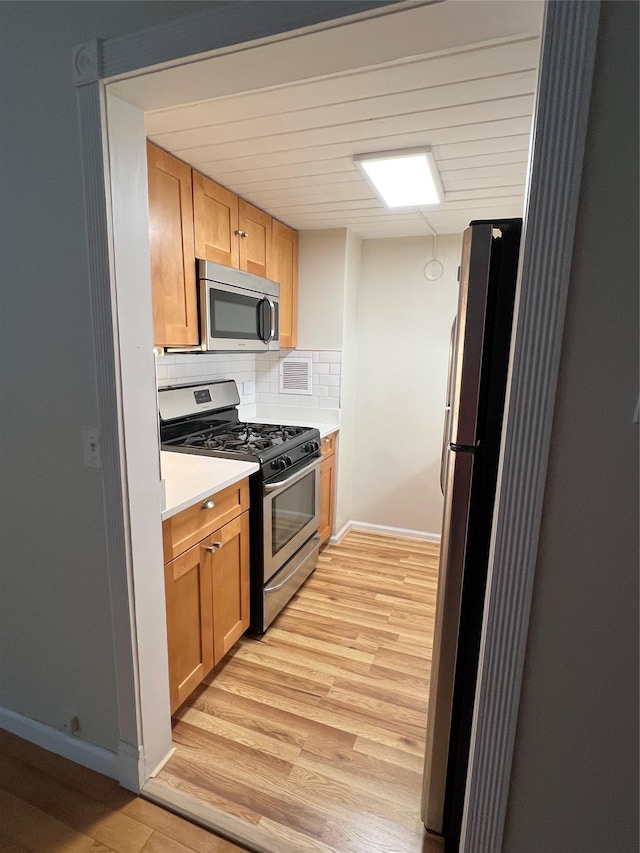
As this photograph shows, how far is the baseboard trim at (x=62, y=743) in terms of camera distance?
155 centimetres

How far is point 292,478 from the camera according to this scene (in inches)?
96.3

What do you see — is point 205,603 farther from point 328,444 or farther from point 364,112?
point 364,112

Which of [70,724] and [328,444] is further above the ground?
[328,444]

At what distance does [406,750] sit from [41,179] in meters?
2.31

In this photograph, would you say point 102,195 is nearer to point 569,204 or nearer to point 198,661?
point 569,204

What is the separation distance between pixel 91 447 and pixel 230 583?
3.28ft

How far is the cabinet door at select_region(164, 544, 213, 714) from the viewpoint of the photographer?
1660 mm

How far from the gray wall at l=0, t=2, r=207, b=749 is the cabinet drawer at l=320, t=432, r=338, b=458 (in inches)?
69.7

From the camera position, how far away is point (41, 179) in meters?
1.26

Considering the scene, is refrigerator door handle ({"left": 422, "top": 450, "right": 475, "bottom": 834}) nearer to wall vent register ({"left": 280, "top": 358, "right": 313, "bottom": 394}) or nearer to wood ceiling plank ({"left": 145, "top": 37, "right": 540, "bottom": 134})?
wood ceiling plank ({"left": 145, "top": 37, "right": 540, "bottom": 134})

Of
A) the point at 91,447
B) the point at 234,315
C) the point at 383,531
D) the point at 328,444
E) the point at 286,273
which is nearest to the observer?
the point at 91,447

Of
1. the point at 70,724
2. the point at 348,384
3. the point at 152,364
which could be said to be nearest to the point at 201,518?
the point at 152,364

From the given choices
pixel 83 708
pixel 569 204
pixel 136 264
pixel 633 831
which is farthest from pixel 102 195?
pixel 633 831

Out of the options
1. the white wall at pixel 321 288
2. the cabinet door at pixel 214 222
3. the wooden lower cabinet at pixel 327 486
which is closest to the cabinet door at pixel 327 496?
the wooden lower cabinet at pixel 327 486
